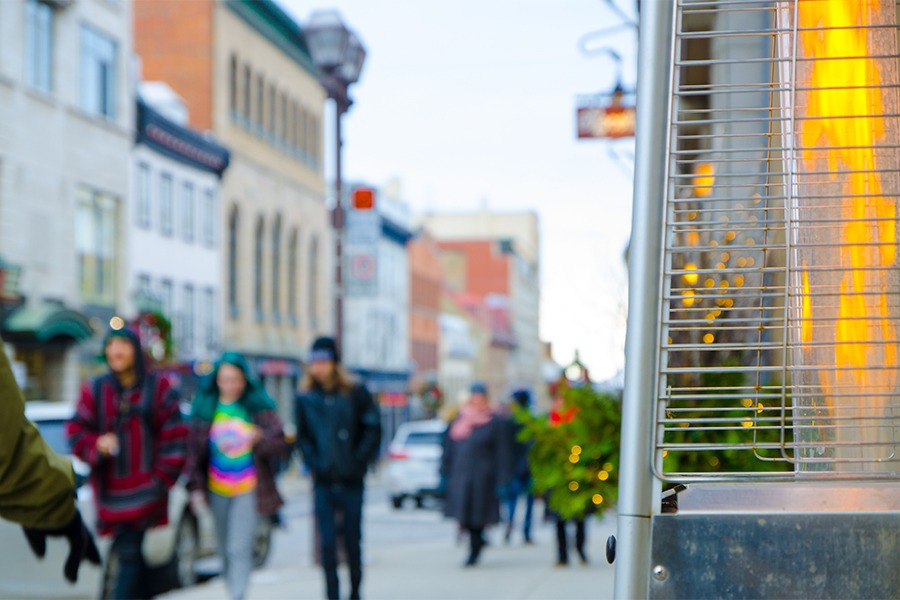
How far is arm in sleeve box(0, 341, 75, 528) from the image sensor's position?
10.7 ft

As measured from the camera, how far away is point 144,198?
131 feet

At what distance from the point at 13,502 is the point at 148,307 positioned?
30.2m

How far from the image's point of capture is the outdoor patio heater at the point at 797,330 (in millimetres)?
2393

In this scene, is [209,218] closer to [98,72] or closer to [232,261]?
[232,261]

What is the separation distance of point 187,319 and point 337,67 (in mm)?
29005

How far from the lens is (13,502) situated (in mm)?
3541

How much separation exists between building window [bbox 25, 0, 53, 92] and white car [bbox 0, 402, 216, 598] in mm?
21357

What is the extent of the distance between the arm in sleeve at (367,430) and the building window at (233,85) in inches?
1562

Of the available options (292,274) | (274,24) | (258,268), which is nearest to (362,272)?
(258,268)

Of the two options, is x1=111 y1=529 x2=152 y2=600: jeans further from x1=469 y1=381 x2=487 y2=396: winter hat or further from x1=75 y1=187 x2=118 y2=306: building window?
x1=75 y1=187 x2=118 y2=306: building window

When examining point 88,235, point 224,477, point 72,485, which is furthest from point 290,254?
point 72,485

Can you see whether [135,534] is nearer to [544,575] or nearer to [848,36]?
[544,575]

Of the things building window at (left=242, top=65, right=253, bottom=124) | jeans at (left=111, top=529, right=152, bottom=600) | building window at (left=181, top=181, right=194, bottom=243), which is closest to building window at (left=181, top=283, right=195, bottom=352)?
building window at (left=181, top=181, right=194, bottom=243)

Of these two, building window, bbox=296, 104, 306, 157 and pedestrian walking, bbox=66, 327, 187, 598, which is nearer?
pedestrian walking, bbox=66, 327, 187, 598
